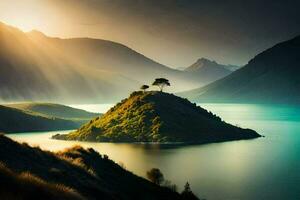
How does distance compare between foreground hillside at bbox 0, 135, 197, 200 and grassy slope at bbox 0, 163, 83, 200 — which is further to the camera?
foreground hillside at bbox 0, 135, 197, 200

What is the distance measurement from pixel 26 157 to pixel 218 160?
16043 centimetres

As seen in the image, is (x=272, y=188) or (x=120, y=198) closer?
(x=120, y=198)

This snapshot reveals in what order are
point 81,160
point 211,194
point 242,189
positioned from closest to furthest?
1. point 81,160
2. point 211,194
3. point 242,189

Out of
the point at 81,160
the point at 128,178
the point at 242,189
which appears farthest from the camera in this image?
the point at 242,189

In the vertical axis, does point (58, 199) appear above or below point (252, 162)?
below

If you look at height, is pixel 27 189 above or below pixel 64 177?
below

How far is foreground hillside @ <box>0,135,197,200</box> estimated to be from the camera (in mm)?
26027

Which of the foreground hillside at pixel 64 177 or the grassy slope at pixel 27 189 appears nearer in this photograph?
the grassy slope at pixel 27 189

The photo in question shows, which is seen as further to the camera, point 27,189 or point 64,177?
point 64,177

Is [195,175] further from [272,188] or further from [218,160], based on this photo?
[218,160]

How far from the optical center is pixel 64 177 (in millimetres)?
40031

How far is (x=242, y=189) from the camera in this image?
415ft

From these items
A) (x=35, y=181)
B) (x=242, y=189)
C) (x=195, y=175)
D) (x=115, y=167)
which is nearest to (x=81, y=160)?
(x=115, y=167)

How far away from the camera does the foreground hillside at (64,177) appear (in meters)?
26.0
